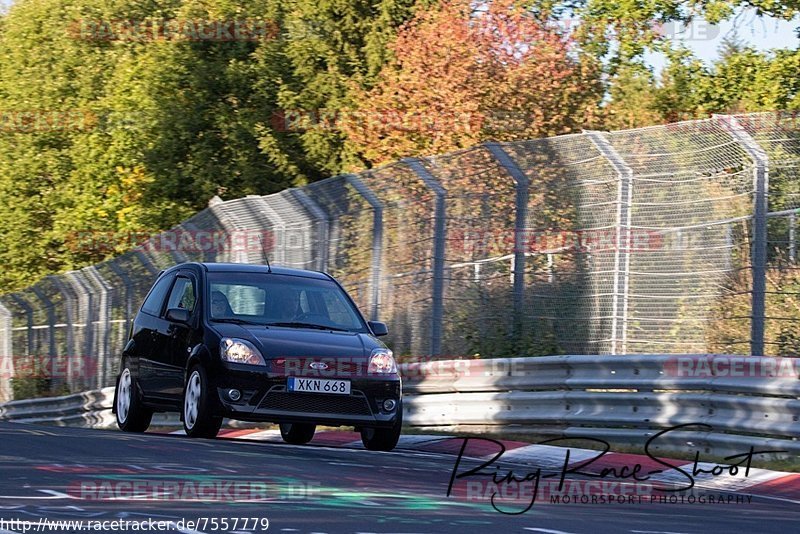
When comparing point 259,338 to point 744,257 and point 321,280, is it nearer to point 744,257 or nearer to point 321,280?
point 321,280

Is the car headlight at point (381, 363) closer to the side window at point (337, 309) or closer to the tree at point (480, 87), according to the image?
the side window at point (337, 309)

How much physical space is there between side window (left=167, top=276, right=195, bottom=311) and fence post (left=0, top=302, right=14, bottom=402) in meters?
22.3

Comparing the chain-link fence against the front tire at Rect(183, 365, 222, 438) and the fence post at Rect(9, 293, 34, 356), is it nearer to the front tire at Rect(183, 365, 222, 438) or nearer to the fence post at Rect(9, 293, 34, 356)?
the front tire at Rect(183, 365, 222, 438)

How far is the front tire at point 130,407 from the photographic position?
14.2 m

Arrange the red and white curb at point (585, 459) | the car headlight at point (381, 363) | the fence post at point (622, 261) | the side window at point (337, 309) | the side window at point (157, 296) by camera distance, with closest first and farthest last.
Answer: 1. the red and white curb at point (585, 459)
2. the car headlight at point (381, 363)
3. the side window at point (337, 309)
4. the fence post at point (622, 261)
5. the side window at point (157, 296)

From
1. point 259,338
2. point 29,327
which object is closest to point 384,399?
point 259,338

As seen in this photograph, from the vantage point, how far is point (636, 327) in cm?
1385

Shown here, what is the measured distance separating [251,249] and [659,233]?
817cm

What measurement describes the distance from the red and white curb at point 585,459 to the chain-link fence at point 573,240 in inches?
55.1

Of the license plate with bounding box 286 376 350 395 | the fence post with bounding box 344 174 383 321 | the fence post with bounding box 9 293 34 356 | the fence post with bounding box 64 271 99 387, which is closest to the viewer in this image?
the license plate with bounding box 286 376 350 395

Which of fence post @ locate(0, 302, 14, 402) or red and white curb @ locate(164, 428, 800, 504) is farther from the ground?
red and white curb @ locate(164, 428, 800, 504)

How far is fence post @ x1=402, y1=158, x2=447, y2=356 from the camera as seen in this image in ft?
52.6

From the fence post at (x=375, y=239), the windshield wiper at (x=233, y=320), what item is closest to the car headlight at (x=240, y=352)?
the windshield wiper at (x=233, y=320)

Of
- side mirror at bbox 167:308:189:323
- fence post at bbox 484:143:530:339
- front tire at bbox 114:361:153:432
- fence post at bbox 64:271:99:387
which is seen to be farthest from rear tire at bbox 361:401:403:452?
fence post at bbox 64:271:99:387
